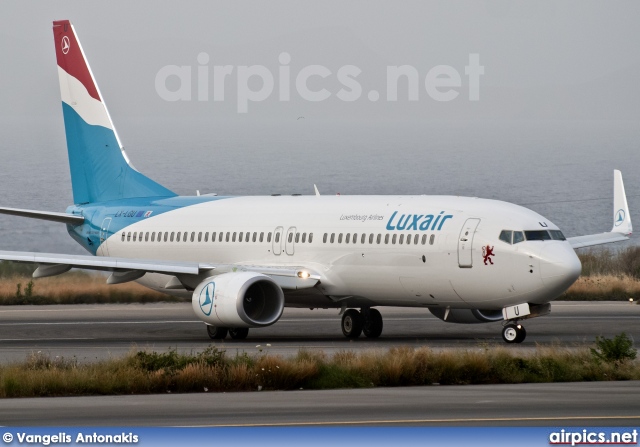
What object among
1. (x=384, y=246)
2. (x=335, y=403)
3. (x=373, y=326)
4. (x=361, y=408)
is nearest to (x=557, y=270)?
(x=384, y=246)

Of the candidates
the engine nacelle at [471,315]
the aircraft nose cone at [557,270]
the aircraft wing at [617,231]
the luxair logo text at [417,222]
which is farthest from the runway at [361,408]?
the aircraft wing at [617,231]

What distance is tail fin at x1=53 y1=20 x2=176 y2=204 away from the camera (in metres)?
42.2

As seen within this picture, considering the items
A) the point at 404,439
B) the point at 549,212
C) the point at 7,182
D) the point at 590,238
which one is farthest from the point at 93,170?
the point at 549,212

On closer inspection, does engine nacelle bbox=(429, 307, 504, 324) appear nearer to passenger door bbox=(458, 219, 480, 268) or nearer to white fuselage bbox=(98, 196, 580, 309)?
white fuselage bbox=(98, 196, 580, 309)

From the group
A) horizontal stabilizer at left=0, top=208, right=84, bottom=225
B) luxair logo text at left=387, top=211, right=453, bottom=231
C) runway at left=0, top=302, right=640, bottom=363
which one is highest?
horizontal stabilizer at left=0, top=208, right=84, bottom=225

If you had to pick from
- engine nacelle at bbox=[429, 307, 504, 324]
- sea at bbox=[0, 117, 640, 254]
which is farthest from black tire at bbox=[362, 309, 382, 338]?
sea at bbox=[0, 117, 640, 254]

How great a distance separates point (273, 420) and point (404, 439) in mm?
2485

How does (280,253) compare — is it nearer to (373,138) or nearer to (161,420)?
(161,420)

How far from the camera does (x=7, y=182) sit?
108 m

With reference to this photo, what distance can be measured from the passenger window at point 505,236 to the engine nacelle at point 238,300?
17.9 feet

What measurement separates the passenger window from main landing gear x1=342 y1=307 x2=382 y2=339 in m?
4.81

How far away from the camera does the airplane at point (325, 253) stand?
31125 millimetres

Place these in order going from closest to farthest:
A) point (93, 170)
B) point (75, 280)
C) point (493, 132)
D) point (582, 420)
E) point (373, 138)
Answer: point (582, 420) → point (93, 170) → point (75, 280) → point (373, 138) → point (493, 132)

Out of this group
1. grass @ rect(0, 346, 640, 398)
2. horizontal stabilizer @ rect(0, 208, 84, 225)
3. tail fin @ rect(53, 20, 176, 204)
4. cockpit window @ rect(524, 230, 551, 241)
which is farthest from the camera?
tail fin @ rect(53, 20, 176, 204)
